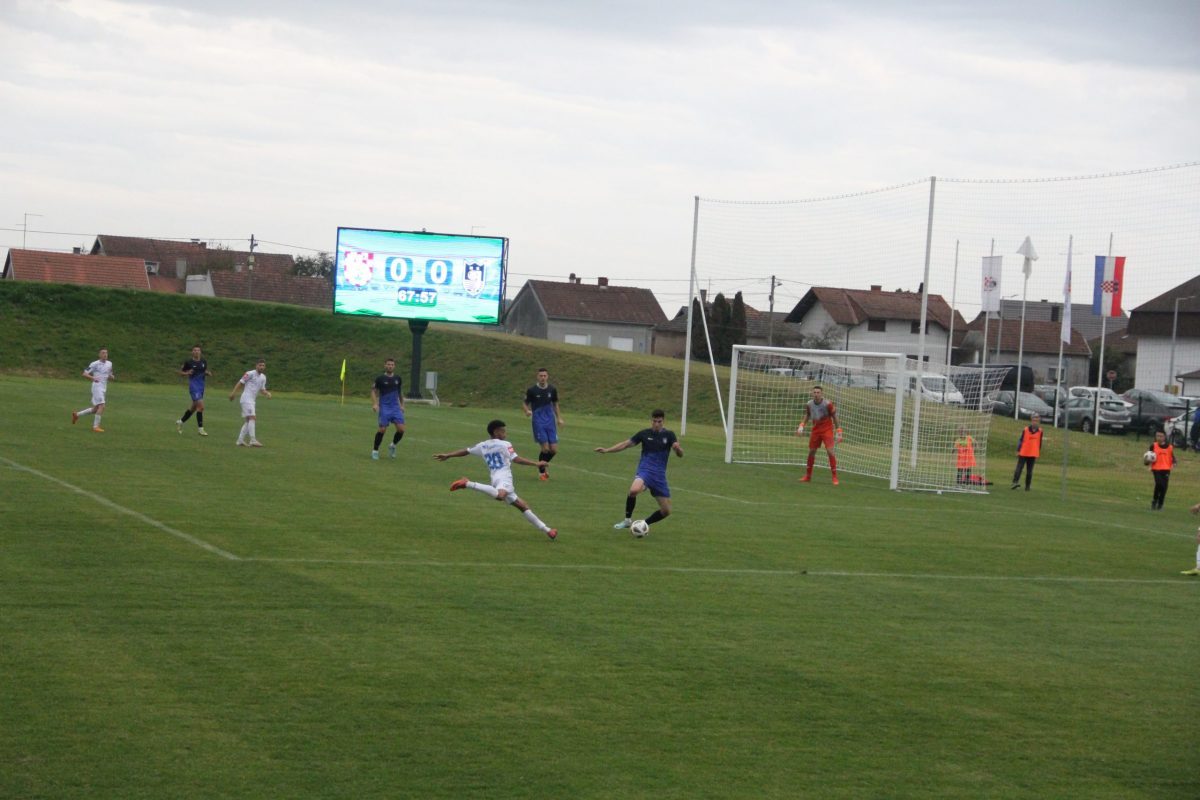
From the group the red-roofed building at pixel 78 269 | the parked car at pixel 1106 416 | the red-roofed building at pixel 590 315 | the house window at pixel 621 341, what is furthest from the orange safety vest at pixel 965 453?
the red-roofed building at pixel 78 269

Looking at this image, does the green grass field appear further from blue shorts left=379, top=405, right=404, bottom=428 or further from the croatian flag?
the croatian flag

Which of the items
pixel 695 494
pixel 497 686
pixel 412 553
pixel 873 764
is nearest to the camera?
pixel 873 764

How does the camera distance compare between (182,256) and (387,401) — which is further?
(182,256)

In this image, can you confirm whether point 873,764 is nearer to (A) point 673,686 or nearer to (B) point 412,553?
(A) point 673,686

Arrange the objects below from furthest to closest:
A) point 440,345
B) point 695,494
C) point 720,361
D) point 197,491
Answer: point 720,361 < point 440,345 < point 695,494 < point 197,491

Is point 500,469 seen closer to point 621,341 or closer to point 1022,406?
point 1022,406

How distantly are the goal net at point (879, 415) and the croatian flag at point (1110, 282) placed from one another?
16.4ft

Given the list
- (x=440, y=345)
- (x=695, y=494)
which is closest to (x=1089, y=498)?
(x=695, y=494)

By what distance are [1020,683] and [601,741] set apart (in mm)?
3893

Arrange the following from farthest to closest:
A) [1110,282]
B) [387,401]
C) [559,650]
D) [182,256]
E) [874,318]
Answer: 1. [182,256]
2. [874,318]
3. [1110,282]
4. [387,401]
5. [559,650]

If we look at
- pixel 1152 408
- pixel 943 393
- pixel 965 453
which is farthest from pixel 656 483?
pixel 1152 408

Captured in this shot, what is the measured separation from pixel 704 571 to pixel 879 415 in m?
20.0

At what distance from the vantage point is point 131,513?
1652cm

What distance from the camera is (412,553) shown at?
14805 millimetres
